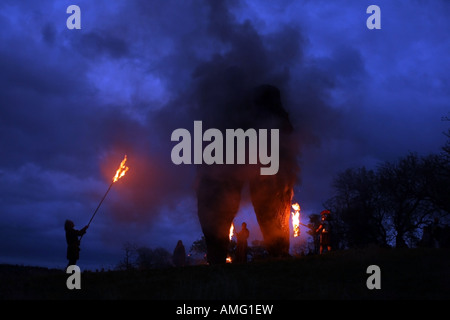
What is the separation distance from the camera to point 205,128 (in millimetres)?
13758

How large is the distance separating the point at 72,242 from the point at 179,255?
Result: 7040 millimetres

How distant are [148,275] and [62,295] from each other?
221 centimetres

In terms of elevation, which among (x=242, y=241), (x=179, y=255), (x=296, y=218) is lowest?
(x=179, y=255)

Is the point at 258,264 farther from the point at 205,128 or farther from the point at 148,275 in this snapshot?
the point at 205,128

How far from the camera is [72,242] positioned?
12.3 metres

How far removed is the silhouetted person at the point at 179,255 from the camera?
18513 millimetres

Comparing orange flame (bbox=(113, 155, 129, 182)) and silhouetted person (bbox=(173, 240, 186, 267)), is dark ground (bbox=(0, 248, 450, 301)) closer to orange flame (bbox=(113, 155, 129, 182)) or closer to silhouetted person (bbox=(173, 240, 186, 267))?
orange flame (bbox=(113, 155, 129, 182))

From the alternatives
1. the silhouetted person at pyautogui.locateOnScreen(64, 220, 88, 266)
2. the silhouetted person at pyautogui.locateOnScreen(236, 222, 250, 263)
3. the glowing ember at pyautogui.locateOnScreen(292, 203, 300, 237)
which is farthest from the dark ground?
the silhouetted person at pyautogui.locateOnScreen(236, 222, 250, 263)

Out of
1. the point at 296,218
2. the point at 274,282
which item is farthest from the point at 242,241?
the point at 274,282

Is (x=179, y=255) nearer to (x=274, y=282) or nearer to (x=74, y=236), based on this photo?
(x=74, y=236)

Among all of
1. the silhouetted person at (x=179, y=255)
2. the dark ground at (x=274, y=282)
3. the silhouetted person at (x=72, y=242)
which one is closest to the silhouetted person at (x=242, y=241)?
the silhouetted person at (x=179, y=255)

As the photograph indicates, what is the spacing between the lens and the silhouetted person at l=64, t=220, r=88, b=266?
12281 millimetres

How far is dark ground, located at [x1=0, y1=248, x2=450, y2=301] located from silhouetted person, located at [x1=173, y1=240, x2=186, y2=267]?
8056 mm

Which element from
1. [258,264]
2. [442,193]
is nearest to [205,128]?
[258,264]
